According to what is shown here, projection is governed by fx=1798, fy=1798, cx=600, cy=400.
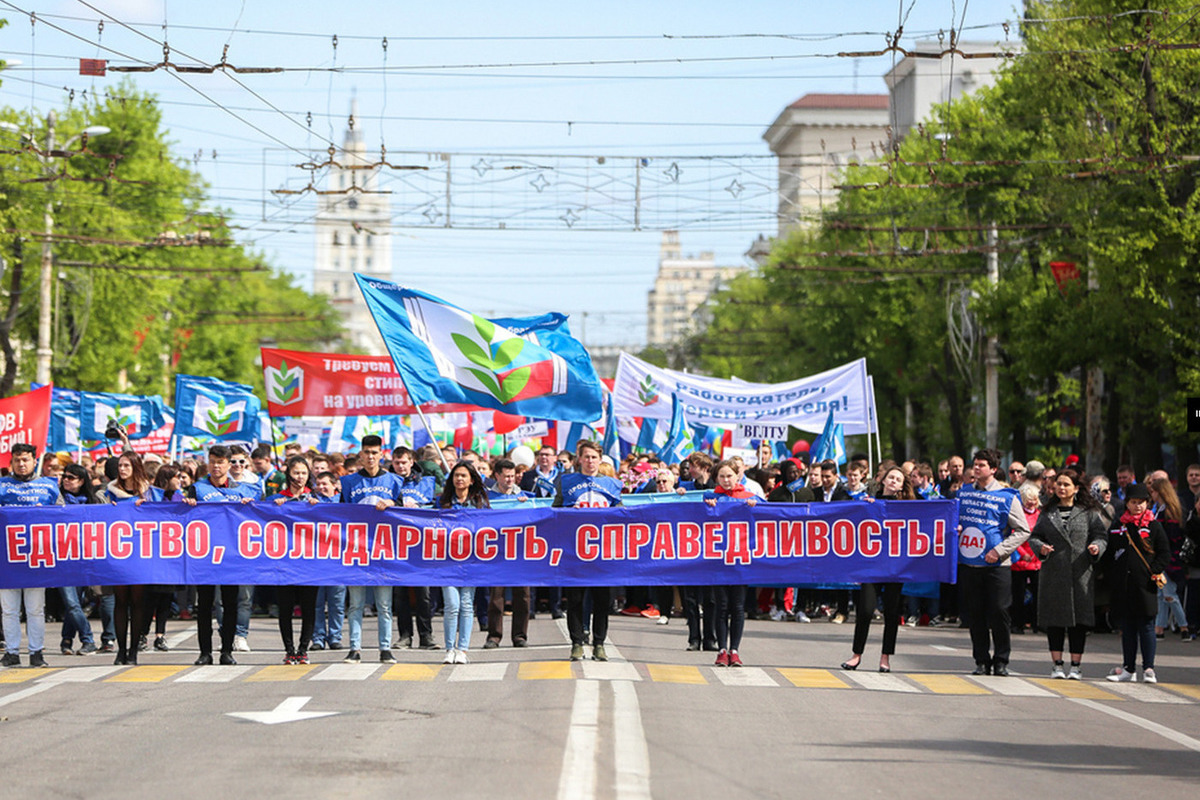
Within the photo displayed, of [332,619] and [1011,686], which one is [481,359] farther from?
[1011,686]

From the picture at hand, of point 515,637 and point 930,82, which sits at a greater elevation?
point 930,82

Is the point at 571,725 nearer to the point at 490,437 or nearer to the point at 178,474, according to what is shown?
the point at 178,474

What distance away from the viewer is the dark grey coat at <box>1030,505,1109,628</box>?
48.8 feet

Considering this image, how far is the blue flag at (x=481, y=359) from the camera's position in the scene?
1744 centimetres

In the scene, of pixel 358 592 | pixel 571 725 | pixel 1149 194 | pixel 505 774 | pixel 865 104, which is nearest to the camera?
pixel 505 774

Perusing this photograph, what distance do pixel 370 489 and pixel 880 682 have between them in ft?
15.2

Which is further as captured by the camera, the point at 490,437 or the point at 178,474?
the point at 490,437

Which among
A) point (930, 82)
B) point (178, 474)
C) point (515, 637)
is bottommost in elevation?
point (515, 637)

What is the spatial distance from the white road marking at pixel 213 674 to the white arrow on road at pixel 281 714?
1932mm

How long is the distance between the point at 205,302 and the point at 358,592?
192 ft

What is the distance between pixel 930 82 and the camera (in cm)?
10631

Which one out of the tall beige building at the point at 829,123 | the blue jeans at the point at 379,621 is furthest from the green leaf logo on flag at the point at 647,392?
the tall beige building at the point at 829,123

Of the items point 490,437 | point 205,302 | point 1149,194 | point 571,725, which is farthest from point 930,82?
point 571,725

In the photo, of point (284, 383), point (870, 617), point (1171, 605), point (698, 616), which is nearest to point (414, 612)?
point (698, 616)
